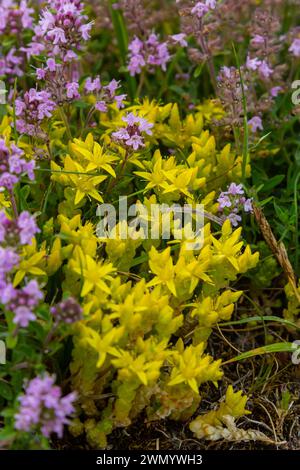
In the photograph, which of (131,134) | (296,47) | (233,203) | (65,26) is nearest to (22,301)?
(131,134)

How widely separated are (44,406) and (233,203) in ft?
3.22

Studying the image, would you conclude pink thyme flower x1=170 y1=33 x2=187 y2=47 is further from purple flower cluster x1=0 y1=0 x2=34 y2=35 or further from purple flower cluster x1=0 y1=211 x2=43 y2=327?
purple flower cluster x1=0 y1=211 x2=43 y2=327

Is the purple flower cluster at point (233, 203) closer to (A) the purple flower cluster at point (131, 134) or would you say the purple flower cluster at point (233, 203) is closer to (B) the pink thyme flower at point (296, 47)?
(A) the purple flower cluster at point (131, 134)

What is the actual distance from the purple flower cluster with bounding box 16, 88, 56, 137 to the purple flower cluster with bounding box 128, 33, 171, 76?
61 cm

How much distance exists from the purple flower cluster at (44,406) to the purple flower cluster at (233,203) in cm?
91

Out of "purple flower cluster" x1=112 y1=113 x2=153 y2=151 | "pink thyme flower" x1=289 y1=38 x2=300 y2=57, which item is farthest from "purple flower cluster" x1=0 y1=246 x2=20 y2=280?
"pink thyme flower" x1=289 y1=38 x2=300 y2=57

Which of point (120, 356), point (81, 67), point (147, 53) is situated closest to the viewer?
point (120, 356)

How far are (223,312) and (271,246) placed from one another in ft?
1.18

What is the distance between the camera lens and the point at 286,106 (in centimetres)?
293

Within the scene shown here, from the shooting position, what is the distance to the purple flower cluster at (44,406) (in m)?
1.62

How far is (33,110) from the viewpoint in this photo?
7.38ft
